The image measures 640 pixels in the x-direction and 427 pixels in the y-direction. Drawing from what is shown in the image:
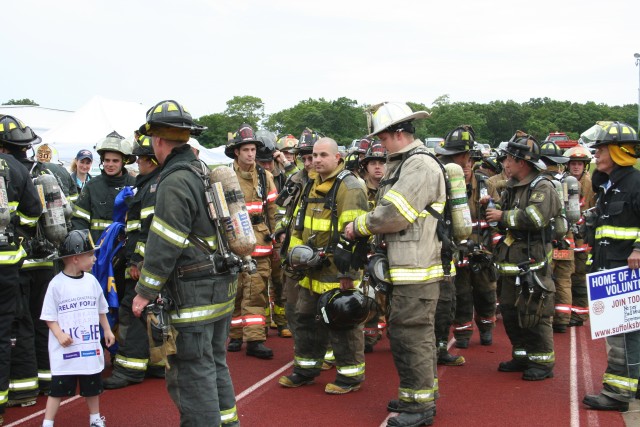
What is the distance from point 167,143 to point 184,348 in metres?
1.37

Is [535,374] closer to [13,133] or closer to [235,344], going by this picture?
[235,344]

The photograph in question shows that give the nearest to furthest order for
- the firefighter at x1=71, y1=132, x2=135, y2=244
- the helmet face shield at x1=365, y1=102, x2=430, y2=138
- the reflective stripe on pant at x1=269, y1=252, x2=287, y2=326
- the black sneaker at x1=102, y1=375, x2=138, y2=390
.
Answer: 1. the helmet face shield at x1=365, y1=102, x2=430, y2=138
2. the black sneaker at x1=102, y1=375, x2=138, y2=390
3. the firefighter at x1=71, y1=132, x2=135, y2=244
4. the reflective stripe on pant at x1=269, y1=252, x2=287, y2=326

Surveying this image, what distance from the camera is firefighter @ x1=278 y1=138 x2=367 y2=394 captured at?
19.7 feet

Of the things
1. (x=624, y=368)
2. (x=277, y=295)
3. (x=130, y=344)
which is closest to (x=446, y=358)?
(x=624, y=368)

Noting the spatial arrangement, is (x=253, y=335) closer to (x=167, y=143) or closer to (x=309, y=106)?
(x=167, y=143)

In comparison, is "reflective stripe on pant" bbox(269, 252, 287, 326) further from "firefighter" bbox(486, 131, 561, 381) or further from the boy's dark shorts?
the boy's dark shorts

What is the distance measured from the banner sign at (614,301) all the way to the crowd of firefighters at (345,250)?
7.9 inches

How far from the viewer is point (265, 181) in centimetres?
798

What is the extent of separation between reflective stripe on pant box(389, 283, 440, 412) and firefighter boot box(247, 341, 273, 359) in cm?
263

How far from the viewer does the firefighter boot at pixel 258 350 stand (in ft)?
24.8

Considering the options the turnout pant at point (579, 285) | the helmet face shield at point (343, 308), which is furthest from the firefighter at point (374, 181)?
the turnout pant at point (579, 285)

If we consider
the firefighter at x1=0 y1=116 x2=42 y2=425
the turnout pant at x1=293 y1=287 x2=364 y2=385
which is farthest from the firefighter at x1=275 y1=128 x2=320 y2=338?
the firefighter at x1=0 y1=116 x2=42 y2=425

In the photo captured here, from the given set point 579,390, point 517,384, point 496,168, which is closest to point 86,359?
point 517,384

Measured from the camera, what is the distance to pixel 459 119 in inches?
2936
